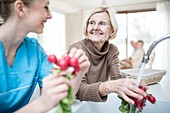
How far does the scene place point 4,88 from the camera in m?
0.76

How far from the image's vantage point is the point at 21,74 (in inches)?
31.8

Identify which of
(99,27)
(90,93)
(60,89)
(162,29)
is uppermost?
(162,29)

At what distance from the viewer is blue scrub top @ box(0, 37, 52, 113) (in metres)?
0.76

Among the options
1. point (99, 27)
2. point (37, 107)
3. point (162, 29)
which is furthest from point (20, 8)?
point (162, 29)

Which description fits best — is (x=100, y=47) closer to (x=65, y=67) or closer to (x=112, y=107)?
(x=112, y=107)

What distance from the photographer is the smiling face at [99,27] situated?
1213mm

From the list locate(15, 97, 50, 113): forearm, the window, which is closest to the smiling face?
locate(15, 97, 50, 113): forearm

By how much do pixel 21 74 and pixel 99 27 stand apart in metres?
0.57

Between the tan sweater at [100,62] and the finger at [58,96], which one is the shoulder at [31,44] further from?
the finger at [58,96]

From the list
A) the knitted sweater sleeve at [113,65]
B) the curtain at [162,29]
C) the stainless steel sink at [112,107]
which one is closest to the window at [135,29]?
the curtain at [162,29]

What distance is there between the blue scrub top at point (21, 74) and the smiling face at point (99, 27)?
0.40 m

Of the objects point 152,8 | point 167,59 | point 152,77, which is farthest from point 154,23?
point 152,77

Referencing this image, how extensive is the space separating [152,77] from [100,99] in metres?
0.44

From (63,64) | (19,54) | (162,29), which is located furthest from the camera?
(162,29)
